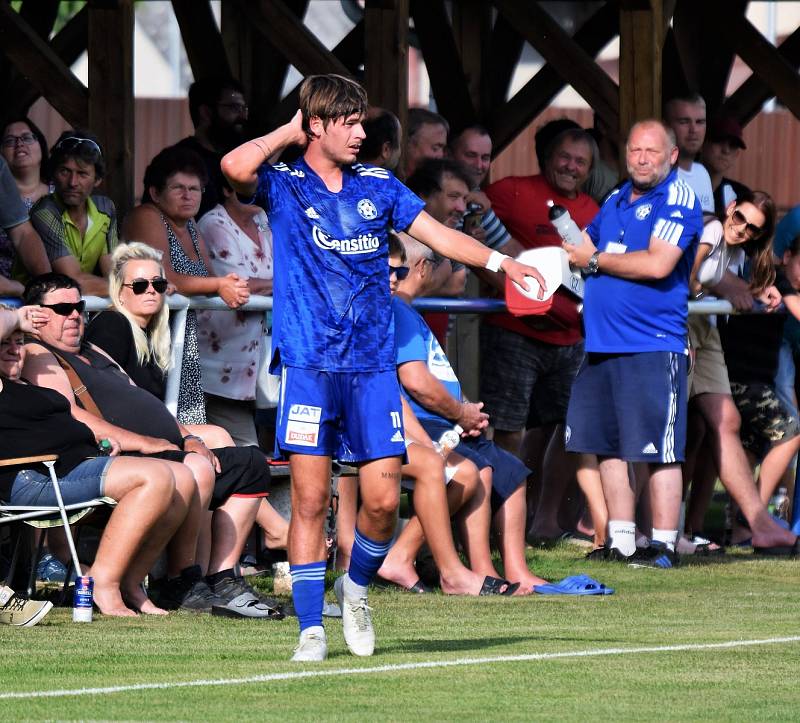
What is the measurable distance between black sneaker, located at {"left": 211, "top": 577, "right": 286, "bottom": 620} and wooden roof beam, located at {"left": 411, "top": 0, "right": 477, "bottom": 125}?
24.4 ft

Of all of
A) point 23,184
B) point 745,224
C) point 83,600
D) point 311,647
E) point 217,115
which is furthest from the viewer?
point 217,115

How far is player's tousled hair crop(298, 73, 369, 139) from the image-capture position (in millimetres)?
6508

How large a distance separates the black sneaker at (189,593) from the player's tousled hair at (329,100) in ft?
7.53

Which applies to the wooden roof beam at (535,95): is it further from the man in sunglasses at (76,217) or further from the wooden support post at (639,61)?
the man in sunglasses at (76,217)

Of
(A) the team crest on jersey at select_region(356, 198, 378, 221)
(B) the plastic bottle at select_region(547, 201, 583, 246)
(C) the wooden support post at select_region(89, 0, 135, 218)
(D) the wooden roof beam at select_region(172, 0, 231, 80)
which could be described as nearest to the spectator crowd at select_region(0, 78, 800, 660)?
(A) the team crest on jersey at select_region(356, 198, 378, 221)

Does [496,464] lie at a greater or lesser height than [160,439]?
lesser

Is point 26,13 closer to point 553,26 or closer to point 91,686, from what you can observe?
point 553,26

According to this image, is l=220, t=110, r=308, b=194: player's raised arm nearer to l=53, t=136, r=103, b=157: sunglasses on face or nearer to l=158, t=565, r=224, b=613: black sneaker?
l=158, t=565, r=224, b=613: black sneaker

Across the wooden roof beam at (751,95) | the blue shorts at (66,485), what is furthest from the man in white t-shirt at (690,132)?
the blue shorts at (66,485)

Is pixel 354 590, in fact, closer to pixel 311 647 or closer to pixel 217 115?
pixel 311 647

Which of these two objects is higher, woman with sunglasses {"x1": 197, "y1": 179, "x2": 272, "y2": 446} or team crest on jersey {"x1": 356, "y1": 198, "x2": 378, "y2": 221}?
team crest on jersey {"x1": 356, "y1": 198, "x2": 378, "y2": 221}

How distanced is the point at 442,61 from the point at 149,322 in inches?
262

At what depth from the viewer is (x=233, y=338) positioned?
30.8 feet

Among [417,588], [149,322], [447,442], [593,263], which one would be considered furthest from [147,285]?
[593,263]
